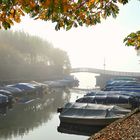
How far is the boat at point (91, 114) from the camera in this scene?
95.3 feet

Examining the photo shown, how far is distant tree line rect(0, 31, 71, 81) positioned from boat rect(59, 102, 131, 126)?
47.8m

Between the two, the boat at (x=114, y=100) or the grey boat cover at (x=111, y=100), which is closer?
the boat at (x=114, y=100)

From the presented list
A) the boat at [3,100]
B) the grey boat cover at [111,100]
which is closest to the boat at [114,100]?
the grey boat cover at [111,100]

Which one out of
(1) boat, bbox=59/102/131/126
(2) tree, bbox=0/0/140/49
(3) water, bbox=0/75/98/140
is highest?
(2) tree, bbox=0/0/140/49

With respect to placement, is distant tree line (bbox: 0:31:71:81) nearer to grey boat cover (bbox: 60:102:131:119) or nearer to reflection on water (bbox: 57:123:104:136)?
grey boat cover (bbox: 60:102:131:119)

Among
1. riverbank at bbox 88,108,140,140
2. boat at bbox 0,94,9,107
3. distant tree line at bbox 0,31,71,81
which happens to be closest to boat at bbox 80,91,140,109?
boat at bbox 0,94,9,107

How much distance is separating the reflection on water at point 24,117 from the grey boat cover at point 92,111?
428 centimetres

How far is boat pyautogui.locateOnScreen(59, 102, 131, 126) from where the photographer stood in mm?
29062

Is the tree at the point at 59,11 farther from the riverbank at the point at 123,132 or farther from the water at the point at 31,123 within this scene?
the water at the point at 31,123

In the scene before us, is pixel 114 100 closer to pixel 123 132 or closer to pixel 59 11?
pixel 123 132

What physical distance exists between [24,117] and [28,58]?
6957 centimetres

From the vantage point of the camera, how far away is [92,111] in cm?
3056

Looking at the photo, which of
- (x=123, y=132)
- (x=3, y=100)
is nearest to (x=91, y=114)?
(x=3, y=100)

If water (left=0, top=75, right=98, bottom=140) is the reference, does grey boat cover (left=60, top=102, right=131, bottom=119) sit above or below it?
above
